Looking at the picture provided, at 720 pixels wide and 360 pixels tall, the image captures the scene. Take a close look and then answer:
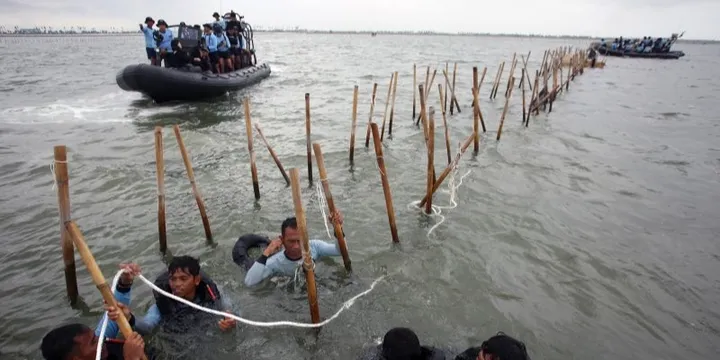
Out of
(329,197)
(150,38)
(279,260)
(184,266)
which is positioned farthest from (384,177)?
(150,38)

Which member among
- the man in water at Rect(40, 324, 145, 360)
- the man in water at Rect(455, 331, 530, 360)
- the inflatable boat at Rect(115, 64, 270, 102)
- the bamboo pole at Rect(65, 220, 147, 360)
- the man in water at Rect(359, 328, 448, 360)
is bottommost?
the man in water at Rect(359, 328, 448, 360)

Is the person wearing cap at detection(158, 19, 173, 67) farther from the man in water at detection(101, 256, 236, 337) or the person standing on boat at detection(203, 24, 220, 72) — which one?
the man in water at detection(101, 256, 236, 337)

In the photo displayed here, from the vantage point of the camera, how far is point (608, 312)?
5.28 meters

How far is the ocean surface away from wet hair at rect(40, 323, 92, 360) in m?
1.59


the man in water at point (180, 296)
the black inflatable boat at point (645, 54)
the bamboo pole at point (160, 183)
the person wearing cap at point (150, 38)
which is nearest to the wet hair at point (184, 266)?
the man in water at point (180, 296)

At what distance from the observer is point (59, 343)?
3.06 m

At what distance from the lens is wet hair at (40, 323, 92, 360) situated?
302 centimetres

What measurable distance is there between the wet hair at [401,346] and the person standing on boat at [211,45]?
58.1 ft

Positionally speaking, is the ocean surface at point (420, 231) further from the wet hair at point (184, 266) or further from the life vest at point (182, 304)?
the wet hair at point (184, 266)

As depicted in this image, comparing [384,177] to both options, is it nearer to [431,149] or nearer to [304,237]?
[431,149]

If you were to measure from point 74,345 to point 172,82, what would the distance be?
50.7 feet

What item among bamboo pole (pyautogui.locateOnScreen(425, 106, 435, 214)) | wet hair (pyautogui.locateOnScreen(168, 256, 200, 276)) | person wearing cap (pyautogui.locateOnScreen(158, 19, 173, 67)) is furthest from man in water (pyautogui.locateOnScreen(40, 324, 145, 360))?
person wearing cap (pyautogui.locateOnScreen(158, 19, 173, 67))

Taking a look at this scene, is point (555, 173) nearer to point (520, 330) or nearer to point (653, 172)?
point (653, 172)

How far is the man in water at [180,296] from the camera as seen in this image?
4.11 meters
